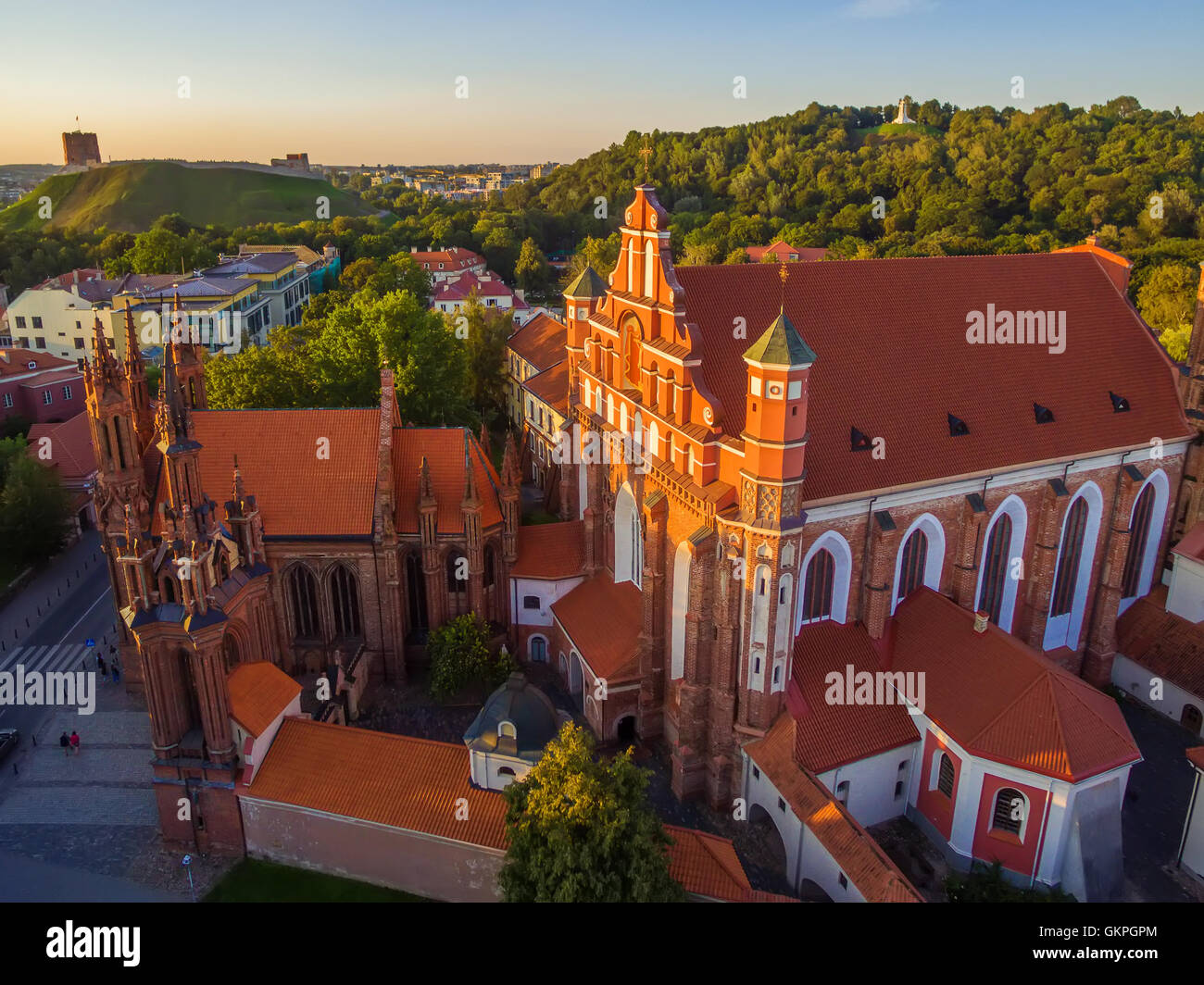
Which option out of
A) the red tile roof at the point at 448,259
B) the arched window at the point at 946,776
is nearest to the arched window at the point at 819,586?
the arched window at the point at 946,776

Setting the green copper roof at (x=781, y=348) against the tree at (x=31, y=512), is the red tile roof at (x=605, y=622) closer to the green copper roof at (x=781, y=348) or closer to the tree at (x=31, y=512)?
the green copper roof at (x=781, y=348)

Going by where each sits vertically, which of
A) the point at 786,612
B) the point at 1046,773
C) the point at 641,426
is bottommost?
the point at 1046,773

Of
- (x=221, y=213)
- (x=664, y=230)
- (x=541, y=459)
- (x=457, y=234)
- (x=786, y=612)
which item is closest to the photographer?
(x=786, y=612)

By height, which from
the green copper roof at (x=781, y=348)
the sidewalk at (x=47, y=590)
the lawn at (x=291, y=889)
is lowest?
the lawn at (x=291, y=889)

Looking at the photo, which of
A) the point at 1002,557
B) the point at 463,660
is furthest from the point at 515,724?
the point at 1002,557

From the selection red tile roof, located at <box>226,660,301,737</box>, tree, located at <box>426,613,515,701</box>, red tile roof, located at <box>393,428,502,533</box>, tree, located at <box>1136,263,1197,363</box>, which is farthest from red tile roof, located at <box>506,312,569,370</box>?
tree, located at <box>1136,263,1197,363</box>

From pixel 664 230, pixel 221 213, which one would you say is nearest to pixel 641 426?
pixel 664 230

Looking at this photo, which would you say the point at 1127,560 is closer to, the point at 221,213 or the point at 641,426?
the point at 641,426
